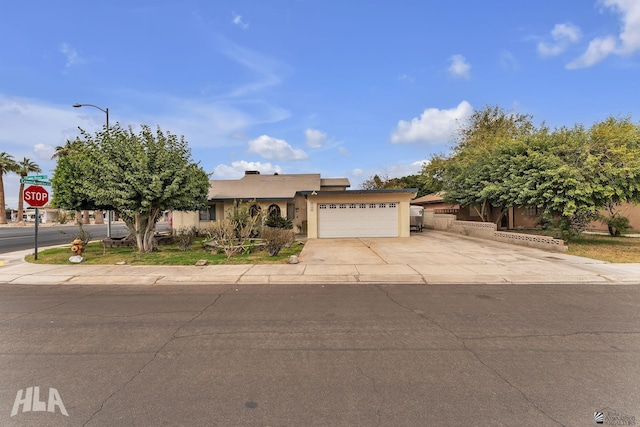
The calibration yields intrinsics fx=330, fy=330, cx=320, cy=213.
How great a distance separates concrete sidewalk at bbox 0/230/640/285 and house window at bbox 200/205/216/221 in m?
12.1

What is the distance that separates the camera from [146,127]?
13.9 meters

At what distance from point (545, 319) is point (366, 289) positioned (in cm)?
362

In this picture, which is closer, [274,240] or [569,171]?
[274,240]

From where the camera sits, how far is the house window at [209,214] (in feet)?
79.5

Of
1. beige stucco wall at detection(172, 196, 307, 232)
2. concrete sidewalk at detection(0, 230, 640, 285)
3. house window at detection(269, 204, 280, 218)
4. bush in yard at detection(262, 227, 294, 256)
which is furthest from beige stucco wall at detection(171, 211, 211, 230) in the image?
bush in yard at detection(262, 227, 294, 256)

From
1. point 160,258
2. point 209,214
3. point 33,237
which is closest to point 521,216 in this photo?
point 209,214

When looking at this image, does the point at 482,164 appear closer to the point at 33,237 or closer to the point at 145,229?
the point at 145,229

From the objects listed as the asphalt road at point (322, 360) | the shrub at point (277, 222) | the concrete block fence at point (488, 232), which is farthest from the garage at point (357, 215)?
the asphalt road at point (322, 360)

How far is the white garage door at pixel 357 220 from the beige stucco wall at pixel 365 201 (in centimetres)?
25

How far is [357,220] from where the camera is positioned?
21.3 m

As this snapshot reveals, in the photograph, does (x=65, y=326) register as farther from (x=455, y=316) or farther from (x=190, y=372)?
(x=455, y=316)

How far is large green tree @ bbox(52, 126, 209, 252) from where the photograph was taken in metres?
12.7

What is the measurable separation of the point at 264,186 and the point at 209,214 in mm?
4537

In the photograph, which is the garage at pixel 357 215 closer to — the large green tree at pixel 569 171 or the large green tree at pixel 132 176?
the large green tree at pixel 569 171
